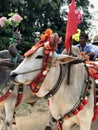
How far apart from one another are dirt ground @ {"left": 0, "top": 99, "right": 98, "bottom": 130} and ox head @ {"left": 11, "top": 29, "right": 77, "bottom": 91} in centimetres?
283

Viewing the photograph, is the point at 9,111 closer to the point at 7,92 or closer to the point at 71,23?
the point at 7,92

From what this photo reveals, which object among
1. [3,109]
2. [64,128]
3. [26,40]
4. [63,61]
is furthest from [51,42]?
[26,40]

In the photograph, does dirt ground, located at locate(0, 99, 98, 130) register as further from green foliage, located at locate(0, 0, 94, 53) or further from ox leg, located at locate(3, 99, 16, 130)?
green foliage, located at locate(0, 0, 94, 53)

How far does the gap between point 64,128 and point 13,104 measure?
156 centimetres

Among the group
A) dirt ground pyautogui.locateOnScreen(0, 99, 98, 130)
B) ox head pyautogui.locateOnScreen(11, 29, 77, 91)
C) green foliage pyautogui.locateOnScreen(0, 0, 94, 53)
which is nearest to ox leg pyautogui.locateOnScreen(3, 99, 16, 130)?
dirt ground pyautogui.locateOnScreen(0, 99, 98, 130)

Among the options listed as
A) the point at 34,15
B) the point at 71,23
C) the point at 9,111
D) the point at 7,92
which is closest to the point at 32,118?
the point at 9,111

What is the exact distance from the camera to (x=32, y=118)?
25.0 feet

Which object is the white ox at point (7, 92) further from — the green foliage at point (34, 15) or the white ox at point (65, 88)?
the green foliage at point (34, 15)

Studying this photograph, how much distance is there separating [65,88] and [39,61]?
0.52m

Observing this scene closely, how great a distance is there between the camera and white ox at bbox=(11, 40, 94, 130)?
3.68 meters

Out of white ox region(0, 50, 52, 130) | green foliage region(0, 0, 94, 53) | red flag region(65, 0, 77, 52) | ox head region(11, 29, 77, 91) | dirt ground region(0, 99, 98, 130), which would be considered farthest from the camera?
green foliage region(0, 0, 94, 53)

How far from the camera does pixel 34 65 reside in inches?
144

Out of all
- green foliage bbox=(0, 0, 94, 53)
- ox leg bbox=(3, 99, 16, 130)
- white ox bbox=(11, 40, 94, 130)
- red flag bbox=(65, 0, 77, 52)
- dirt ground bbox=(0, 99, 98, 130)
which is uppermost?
green foliage bbox=(0, 0, 94, 53)

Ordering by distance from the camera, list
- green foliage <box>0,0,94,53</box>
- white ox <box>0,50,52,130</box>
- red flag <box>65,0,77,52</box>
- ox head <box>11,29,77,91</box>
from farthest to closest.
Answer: green foliage <box>0,0,94,53</box> → white ox <box>0,50,52,130</box> → red flag <box>65,0,77,52</box> → ox head <box>11,29,77,91</box>
